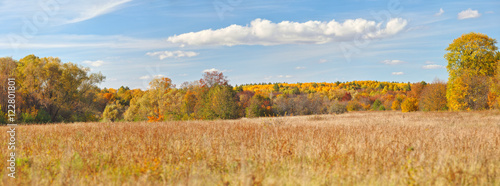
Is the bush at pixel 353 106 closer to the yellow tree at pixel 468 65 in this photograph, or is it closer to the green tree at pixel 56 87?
the yellow tree at pixel 468 65

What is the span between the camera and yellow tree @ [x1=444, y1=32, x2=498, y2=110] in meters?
41.2

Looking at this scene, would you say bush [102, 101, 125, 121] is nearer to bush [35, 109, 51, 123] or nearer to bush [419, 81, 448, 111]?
bush [35, 109, 51, 123]

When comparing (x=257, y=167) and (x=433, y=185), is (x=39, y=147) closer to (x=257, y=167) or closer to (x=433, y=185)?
(x=257, y=167)

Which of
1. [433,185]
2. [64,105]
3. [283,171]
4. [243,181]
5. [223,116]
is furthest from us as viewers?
[64,105]

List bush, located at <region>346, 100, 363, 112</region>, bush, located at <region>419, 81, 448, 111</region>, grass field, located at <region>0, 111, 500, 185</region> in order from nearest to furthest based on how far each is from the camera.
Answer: grass field, located at <region>0, 111, 500, 185</region> < bush, located at <region>419, 81, 448, 111</region> < bush, located at <region>346, 100, 363, 112</region>

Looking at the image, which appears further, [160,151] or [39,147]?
[39,147]

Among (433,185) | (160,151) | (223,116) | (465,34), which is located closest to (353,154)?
(433,185)

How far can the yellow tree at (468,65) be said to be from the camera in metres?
41.2

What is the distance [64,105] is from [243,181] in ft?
140

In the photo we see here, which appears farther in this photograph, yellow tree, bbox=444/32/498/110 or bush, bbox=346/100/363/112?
bush, bbox=346/100/363/112

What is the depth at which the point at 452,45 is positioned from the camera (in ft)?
140

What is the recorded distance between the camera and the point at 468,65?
42.5m

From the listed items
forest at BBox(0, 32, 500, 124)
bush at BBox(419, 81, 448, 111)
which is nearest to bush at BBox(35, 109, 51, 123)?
forest at BBox(0, 32, 500, 124)

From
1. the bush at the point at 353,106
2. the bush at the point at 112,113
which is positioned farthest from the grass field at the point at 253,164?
the bush at the point at 353,106
